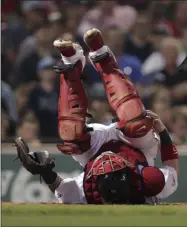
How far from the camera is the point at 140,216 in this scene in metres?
5.19

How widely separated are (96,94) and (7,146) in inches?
53.0

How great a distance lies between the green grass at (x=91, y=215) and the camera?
481 centimetres

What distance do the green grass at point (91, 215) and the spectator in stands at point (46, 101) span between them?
383 cm

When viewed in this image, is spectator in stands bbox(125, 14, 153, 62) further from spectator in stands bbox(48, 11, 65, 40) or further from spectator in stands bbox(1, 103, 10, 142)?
spectator in stands bbox(1, 103, 10, 142)

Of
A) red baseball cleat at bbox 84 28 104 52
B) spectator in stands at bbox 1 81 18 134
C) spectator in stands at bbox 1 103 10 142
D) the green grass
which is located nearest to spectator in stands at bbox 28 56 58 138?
spectator in stands at bbox 1 81 18 134

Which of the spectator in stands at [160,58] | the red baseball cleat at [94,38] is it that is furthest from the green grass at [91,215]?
the spectator in stands at [160,58]

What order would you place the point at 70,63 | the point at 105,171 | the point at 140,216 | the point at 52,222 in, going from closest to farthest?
the point at 52,222 < the point at 140,216 < the point at 105,171 < the point at 70,63

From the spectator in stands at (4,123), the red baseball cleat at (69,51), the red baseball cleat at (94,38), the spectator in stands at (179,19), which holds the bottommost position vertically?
the spectator in stands at (4,123)

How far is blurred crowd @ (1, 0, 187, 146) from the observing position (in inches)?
378

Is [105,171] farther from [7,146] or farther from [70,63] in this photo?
[7,146]

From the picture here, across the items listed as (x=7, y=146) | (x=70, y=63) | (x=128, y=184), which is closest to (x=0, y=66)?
(x=7, y=146)

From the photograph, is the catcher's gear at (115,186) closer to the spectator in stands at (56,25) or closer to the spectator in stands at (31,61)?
the spectator in stands at (31,61)

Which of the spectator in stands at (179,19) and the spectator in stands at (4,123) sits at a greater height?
the spectator in stands at (179,19)

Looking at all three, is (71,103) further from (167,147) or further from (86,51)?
(86,51)
